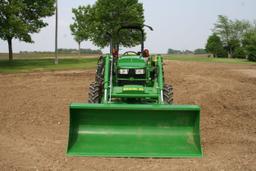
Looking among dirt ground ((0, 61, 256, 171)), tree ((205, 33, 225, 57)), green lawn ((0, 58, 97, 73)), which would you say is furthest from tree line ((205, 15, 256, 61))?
dirt ground ((0, 61, 256, 171))

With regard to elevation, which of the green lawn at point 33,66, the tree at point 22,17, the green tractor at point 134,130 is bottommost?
the green lawn at point 33,66

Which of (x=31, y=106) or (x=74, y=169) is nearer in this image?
(x=74, y=169)

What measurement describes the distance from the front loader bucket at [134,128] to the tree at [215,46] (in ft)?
225

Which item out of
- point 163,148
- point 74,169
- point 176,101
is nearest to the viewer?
point 74,169

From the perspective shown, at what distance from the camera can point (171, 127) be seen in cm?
628

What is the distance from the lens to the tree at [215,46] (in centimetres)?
7337

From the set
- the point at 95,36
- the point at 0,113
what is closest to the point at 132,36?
the point at 95,36

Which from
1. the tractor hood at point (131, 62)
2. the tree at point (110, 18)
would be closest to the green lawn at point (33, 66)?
the tree at point (110, 18)

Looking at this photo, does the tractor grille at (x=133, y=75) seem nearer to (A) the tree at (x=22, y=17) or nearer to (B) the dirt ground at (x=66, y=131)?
(B) the dirt ground at (x=66, y=131)

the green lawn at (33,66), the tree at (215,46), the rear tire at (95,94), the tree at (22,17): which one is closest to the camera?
the rear tire at (95,94)

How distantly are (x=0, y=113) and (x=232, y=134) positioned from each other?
5.14 metres

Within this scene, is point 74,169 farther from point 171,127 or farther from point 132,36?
point 132,36

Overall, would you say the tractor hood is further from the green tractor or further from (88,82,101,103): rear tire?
the green tractor

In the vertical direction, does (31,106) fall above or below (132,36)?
below
